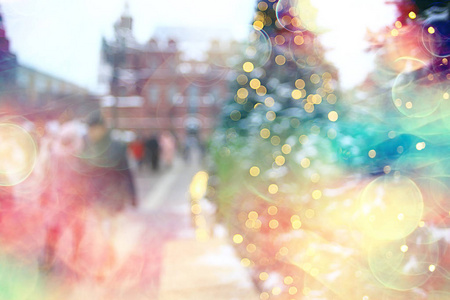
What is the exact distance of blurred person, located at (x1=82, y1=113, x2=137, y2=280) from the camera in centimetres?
498

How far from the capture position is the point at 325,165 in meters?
2.84

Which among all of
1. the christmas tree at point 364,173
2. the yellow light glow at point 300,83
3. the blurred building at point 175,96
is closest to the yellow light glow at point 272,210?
the christmas tree at point 364,173

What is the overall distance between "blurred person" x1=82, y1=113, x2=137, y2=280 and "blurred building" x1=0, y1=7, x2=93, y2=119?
0.63m

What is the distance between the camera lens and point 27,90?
17.3 feet

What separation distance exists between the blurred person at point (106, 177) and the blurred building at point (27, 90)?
2.07 ft

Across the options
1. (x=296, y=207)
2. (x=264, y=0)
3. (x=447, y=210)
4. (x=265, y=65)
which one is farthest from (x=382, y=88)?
(x=265, y=65)

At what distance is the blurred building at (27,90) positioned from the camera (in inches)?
145

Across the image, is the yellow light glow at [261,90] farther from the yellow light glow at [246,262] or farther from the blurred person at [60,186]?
the blurred person at [60,186]

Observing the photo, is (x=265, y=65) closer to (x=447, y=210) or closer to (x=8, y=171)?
(x=8, y=171)

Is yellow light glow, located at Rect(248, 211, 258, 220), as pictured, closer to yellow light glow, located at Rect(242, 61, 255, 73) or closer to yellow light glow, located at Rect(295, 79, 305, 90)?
yellow light glow, located at Rect(295, 79, 305, 90)

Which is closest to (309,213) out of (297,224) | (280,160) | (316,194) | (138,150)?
(297,224)

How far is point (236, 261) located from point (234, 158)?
1.25m

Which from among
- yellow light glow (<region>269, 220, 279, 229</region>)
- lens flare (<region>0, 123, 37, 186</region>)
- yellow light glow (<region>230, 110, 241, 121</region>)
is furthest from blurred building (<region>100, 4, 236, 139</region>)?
yellow light glow (<region>269, 220, 279, 229</region>)

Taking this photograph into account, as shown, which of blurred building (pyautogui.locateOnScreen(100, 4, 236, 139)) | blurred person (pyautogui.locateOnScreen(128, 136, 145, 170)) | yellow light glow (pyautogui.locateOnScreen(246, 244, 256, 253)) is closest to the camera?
yellow light glow (pyautogui.locateOnScreen(246, 244, 256, 253))
